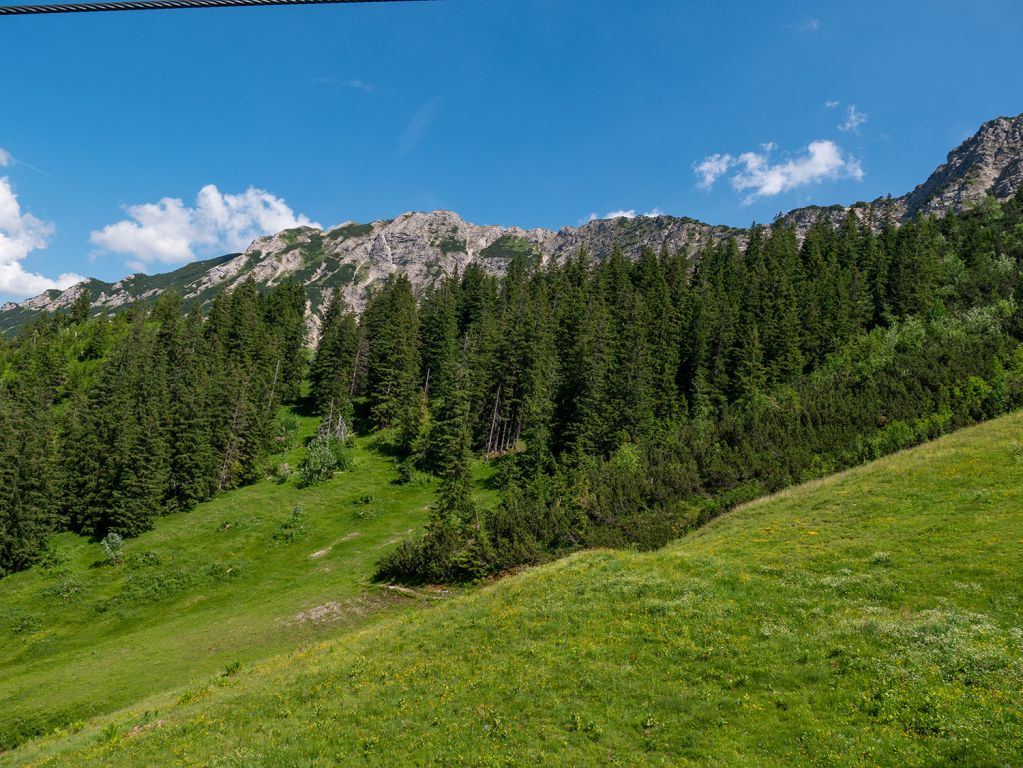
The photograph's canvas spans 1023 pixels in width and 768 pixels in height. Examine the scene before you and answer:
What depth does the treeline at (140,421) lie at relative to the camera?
5947 centimetres

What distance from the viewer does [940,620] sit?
14891mm

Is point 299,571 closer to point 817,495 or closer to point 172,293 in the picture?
point 817,495

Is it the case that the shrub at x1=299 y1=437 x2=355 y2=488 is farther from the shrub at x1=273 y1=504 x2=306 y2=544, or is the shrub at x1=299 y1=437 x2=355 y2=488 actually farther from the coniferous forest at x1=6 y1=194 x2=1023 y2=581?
the shrub at x1=273 y1=504 x2=306 y2=544

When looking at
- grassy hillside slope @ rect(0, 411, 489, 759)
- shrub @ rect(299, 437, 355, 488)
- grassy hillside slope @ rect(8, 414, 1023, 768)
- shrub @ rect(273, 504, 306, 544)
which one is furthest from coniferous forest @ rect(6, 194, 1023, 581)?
grassy hillside slope @ rect(8, 414, 1023, 768)

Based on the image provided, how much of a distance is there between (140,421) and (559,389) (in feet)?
195

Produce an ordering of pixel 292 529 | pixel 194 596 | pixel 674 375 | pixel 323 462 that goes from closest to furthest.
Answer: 1. pixel 194 596
2. pixel 292 529
3. pixel 323 462
4. pixel 674 375

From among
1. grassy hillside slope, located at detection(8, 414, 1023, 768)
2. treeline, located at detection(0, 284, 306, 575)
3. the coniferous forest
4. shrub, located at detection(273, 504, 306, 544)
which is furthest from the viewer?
treeline, located at detection(0, 284, 306, 575)

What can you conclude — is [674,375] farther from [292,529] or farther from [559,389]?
[292,529]

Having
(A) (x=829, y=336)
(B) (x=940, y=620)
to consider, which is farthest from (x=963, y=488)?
(A) (x=829, y=336)

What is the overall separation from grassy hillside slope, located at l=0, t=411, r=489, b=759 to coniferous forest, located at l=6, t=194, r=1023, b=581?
15.8 feet

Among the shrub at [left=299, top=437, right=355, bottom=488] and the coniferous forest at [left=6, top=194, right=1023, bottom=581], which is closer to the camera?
the coniferous forest at [left=6, top=194, right=1023, bottom=581]

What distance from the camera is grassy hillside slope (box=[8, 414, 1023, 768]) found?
11.7 m

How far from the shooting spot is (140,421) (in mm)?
71938

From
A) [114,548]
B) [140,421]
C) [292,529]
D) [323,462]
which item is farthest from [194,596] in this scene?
[140,421]
